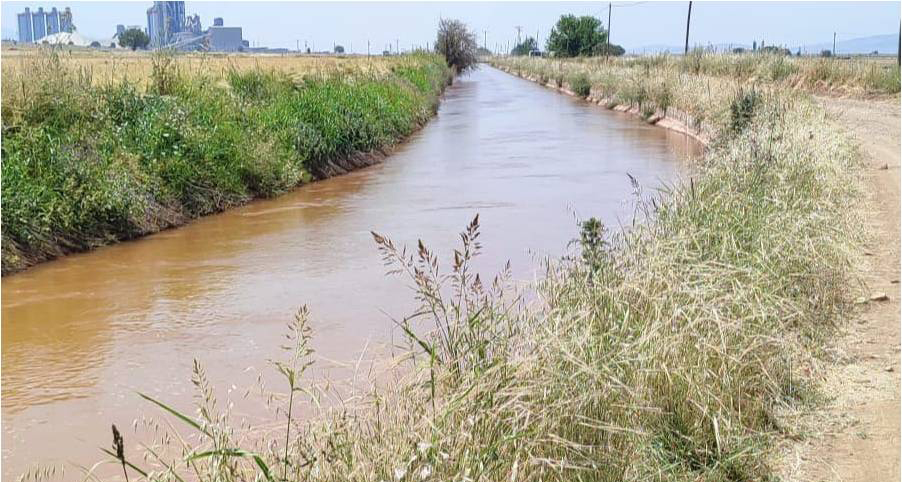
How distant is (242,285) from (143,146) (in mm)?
4150

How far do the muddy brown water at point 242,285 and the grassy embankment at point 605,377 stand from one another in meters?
1.07

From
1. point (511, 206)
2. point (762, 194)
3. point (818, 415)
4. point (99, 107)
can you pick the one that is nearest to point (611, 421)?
point (818, 415)

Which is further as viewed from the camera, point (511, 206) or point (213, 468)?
point (511, 206)

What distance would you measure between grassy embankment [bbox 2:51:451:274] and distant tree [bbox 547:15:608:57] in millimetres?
73395

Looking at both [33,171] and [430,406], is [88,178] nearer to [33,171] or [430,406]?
[33,171]


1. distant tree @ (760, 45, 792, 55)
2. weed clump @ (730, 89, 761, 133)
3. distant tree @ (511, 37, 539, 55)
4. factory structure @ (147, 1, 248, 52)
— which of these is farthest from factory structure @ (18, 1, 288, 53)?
distant tree @ (511, 37, 539, 55)

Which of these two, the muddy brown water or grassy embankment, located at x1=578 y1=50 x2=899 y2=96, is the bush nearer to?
grassy embankment, located at x1=578 y1=50 x2=899 y2=96

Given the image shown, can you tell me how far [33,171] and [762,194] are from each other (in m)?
7.91

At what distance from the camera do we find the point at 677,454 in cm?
431

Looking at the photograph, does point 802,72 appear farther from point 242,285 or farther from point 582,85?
point 242,285

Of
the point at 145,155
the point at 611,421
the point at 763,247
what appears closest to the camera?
the point at 611,421

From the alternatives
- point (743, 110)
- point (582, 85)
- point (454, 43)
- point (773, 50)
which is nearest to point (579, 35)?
point (454, 43)

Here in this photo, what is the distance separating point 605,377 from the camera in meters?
4.24

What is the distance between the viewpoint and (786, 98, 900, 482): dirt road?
172 inches
